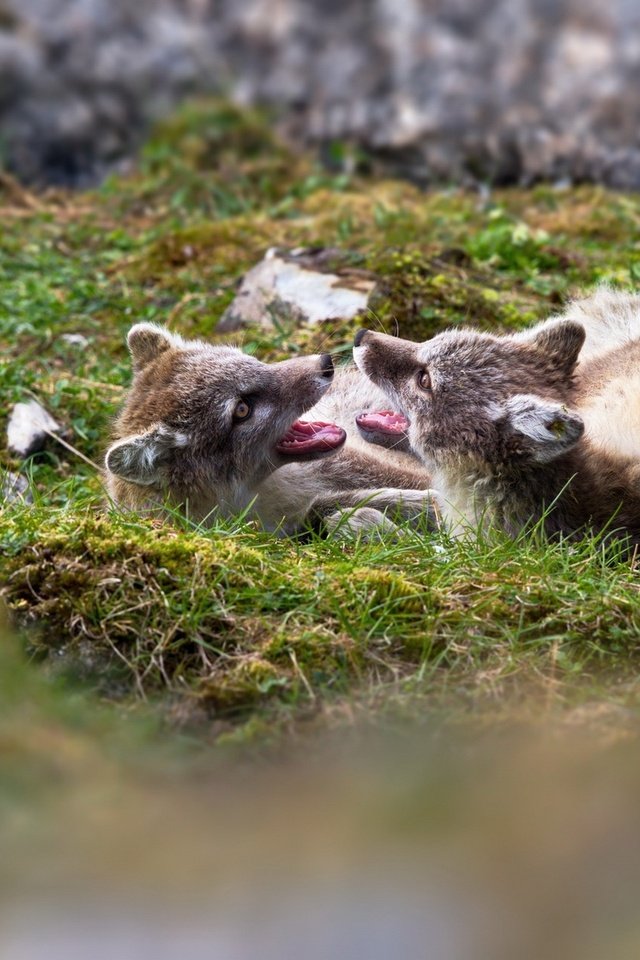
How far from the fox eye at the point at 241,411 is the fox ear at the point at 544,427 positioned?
140 centimetres

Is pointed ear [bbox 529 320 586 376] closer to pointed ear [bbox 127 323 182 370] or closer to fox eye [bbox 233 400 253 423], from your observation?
fox eye [bbox 233 400 253 423]

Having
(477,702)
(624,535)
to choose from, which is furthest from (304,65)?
(477,702)

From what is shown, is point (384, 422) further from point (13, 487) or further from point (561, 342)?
point (13, 487)

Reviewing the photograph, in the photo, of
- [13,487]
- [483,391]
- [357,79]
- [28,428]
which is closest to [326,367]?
[483,391]

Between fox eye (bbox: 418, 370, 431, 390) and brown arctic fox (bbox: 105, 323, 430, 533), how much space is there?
38cm

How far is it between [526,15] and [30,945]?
40.1 ft

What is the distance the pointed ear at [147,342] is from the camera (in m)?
6.44

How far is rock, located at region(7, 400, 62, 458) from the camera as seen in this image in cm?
693

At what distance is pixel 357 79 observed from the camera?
13578mm

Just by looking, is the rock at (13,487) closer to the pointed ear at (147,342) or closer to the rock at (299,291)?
the pointed ear at (147,342)

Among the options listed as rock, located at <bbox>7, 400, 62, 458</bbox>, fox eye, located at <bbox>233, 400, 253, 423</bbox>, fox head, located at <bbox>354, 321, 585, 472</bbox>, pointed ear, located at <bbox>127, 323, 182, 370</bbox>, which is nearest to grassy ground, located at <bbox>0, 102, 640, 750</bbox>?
rock, located at <bbox>7, 400, 62, 458</bbox>

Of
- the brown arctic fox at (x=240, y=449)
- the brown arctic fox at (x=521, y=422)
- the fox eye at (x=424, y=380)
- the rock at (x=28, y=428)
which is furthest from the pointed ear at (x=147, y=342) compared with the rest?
the fox eye at (x=424, y=380)

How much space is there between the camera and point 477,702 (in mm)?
4203

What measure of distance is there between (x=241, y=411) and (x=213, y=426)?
0.19 metres
